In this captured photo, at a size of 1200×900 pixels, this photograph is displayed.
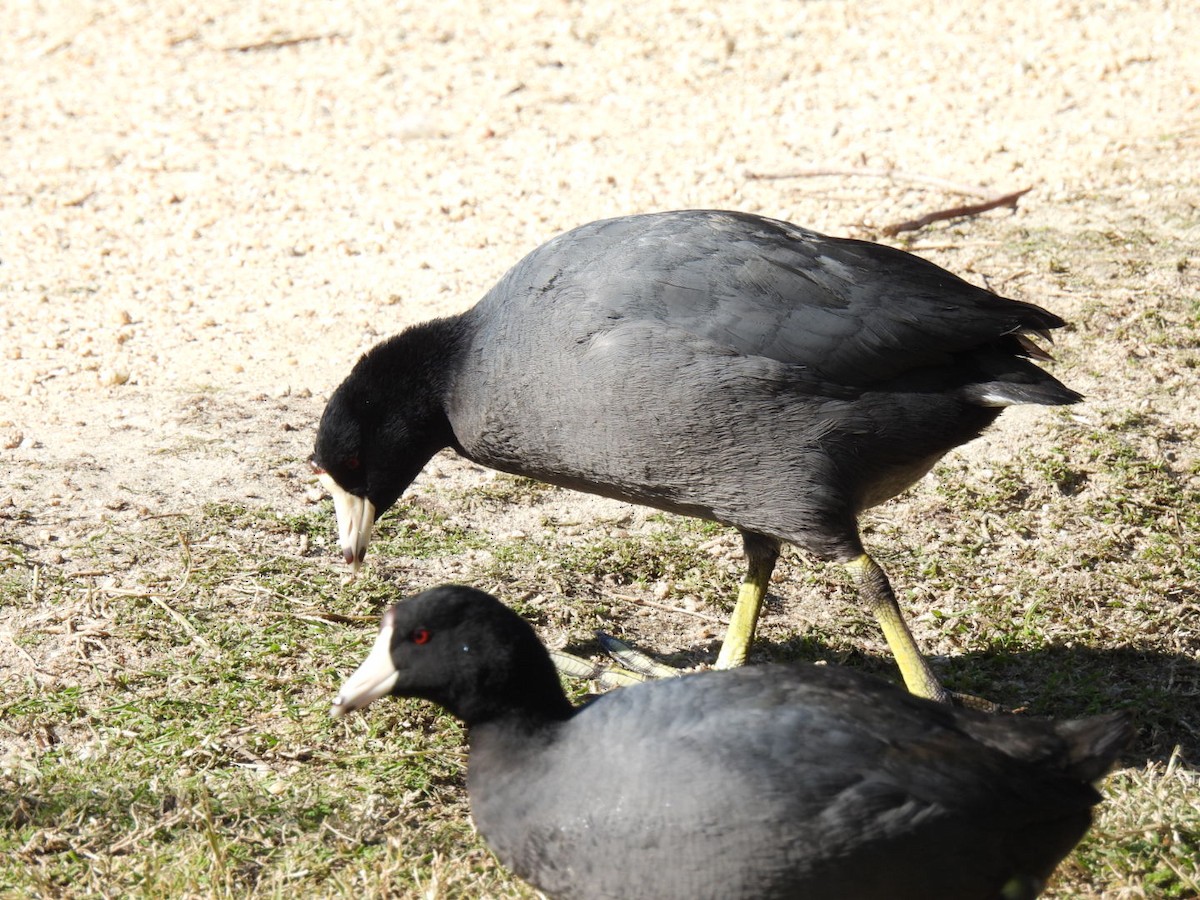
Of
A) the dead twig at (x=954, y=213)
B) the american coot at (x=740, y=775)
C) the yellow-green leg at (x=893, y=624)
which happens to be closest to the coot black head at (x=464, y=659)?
the american coot at (x=740, y=775)

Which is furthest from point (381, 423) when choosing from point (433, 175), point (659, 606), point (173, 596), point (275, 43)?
point (275, 43)

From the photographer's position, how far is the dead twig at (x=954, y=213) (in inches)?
254

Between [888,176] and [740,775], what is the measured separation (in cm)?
511

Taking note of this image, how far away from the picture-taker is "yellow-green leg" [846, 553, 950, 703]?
11.7 feet

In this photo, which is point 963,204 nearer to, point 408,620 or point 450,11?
point 450,11

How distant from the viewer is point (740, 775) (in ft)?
8.23

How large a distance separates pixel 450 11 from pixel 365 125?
154 cm

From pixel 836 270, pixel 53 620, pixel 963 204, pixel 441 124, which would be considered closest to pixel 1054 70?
pixel 963 204

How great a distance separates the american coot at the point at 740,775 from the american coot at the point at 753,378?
82 cm

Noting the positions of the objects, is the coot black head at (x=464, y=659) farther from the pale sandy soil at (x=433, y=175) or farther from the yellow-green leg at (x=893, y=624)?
the pale sandy soil at (x=433, y=175)

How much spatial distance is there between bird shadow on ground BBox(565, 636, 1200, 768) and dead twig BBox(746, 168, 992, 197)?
346 centimetres

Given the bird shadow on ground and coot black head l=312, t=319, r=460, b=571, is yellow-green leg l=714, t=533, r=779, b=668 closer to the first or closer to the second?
the bird shadow on ground

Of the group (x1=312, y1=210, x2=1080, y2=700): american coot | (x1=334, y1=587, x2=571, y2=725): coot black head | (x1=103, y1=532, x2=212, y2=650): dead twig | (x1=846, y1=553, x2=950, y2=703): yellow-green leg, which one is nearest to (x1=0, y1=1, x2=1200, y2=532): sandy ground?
(x1=103, y1=532, x2=212, y2=650): dead twig

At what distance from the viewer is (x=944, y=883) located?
256 cm
